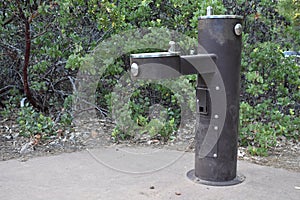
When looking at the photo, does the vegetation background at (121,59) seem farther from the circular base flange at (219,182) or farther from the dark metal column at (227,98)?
the dark metal column at (227,98)

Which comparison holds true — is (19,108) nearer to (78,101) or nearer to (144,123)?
(78,101)

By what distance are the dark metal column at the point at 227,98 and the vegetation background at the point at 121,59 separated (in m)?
0.99

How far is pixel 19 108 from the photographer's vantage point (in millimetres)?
4641

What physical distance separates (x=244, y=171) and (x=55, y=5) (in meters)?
2.47

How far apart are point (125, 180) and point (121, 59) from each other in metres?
1.63

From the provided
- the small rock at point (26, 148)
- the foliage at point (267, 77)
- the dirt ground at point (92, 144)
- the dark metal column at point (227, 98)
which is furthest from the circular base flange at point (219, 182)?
the small rock at point (26, 148)

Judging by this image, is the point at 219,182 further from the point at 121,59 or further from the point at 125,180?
the point at 121,59

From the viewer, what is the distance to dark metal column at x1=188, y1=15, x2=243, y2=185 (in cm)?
261

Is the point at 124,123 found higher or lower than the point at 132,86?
lower

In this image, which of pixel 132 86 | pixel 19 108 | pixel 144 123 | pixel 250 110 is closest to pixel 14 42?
pixel 19 108

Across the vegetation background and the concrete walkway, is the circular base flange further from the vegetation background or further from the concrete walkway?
the vegetation background

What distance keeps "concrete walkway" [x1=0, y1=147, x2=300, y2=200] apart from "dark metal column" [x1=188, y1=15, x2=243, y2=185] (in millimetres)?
112

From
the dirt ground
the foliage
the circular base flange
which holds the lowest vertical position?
the dirt ground

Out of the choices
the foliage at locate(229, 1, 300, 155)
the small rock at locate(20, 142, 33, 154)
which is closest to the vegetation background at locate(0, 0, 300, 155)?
the foliage at locate(229, 1, 300, 155)
